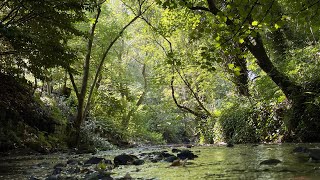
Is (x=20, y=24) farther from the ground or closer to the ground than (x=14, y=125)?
farther from the ground

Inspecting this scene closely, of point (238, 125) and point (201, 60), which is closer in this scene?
point (201, 60)

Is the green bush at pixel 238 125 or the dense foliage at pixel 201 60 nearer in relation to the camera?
the dense foliage at pixel 201 60

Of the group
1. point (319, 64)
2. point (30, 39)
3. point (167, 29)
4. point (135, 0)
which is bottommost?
point (319, 64)

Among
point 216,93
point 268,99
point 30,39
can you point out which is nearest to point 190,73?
point 216,93

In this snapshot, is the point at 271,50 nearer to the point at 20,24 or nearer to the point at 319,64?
the point at 319,64

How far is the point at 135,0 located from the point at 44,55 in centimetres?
773

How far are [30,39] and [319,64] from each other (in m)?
7.19

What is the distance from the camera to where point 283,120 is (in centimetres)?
937

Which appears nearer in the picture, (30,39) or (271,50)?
(30,39)

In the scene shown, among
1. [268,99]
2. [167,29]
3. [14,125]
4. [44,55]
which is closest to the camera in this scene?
[44,55]

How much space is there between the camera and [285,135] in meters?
9.05

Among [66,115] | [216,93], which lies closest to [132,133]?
[216,93]

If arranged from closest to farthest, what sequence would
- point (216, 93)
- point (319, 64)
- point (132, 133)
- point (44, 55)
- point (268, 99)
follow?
1. point (319, 64)
2. point (44, 55)
3. point (268, 99)
4. point (216, 93)
5. point (132, 133)

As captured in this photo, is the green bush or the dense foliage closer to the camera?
the dense foliage
